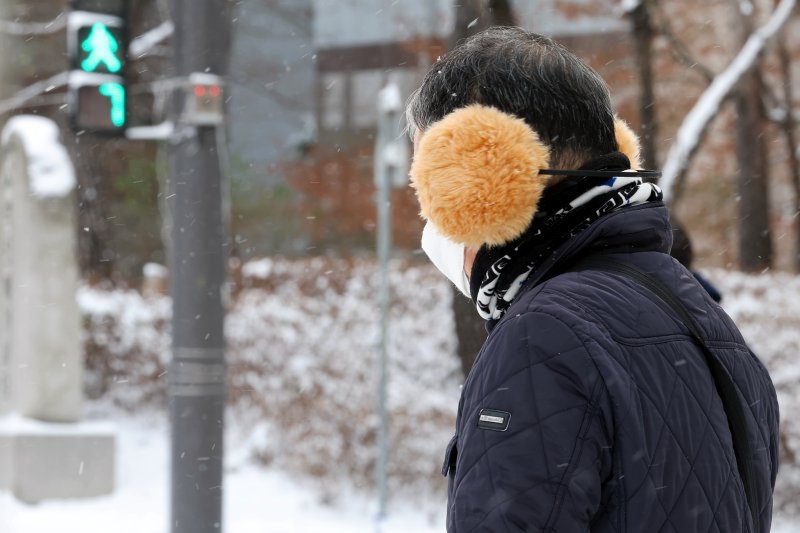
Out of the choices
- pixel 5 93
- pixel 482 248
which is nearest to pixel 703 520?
pixel 482 248

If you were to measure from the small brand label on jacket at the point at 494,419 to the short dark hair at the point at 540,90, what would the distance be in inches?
17.0

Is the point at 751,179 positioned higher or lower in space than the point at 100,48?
lower

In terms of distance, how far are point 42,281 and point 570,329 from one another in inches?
312

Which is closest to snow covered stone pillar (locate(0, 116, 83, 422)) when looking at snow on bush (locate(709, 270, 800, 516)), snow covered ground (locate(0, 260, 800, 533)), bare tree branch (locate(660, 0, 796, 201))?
snow covered ground (locate(0, 260, 800, 533))

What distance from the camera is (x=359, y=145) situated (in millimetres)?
15375

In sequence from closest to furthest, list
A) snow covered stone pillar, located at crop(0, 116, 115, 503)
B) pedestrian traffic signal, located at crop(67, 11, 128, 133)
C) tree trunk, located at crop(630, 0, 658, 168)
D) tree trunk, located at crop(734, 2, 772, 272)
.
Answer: pedestrian traffic signal, located at crop(67, 11, 128, 133)
snow covered stone pillar, located at crop(0, 116, 115, 503)
tree trunk, located at crop(630, 0, 658, 168)
tree trunk, located at crop(734, 2, 772, 272)

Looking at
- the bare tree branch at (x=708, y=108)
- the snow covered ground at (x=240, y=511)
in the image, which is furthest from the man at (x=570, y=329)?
the bare tree branch at (x=708, y=108)

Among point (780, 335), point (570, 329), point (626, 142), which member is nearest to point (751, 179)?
point (780, 335)

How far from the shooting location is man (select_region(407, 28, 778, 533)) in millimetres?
1386

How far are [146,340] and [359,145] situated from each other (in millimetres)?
5474

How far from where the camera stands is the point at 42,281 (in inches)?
339

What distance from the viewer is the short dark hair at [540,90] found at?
5.24 feet

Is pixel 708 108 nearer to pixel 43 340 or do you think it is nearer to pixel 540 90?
pixel 43 340

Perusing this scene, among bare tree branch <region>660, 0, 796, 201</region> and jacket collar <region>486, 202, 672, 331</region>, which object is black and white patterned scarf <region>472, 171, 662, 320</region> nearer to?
jacket collar <region>486, 202, 672, 331</region>
